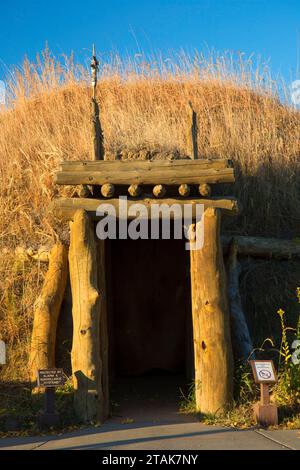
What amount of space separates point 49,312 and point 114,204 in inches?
68.4

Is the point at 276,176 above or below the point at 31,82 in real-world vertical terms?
below

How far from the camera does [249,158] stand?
10.5m

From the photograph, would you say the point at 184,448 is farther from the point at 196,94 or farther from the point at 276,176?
the point at 196,94

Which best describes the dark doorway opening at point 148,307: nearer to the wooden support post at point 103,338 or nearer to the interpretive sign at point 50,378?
the wooden support post at point 103,338

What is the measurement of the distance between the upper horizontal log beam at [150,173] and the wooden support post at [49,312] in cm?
156

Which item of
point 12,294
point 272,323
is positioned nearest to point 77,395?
point 12,294

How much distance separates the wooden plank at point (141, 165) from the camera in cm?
684

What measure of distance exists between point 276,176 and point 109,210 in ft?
14.4

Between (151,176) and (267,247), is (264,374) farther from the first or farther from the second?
(267,247)

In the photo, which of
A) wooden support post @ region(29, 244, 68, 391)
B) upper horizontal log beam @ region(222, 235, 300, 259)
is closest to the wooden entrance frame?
wooden support post @ region(29, 244, 68, 391)

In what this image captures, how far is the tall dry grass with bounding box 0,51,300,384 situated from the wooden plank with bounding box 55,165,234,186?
1.44 meters

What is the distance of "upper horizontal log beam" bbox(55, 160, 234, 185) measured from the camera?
268 inches

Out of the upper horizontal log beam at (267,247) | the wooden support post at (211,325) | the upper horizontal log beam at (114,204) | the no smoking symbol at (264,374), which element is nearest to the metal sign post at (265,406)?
the no smoking symbol at (264,374)

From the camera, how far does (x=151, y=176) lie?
6.81 metres
